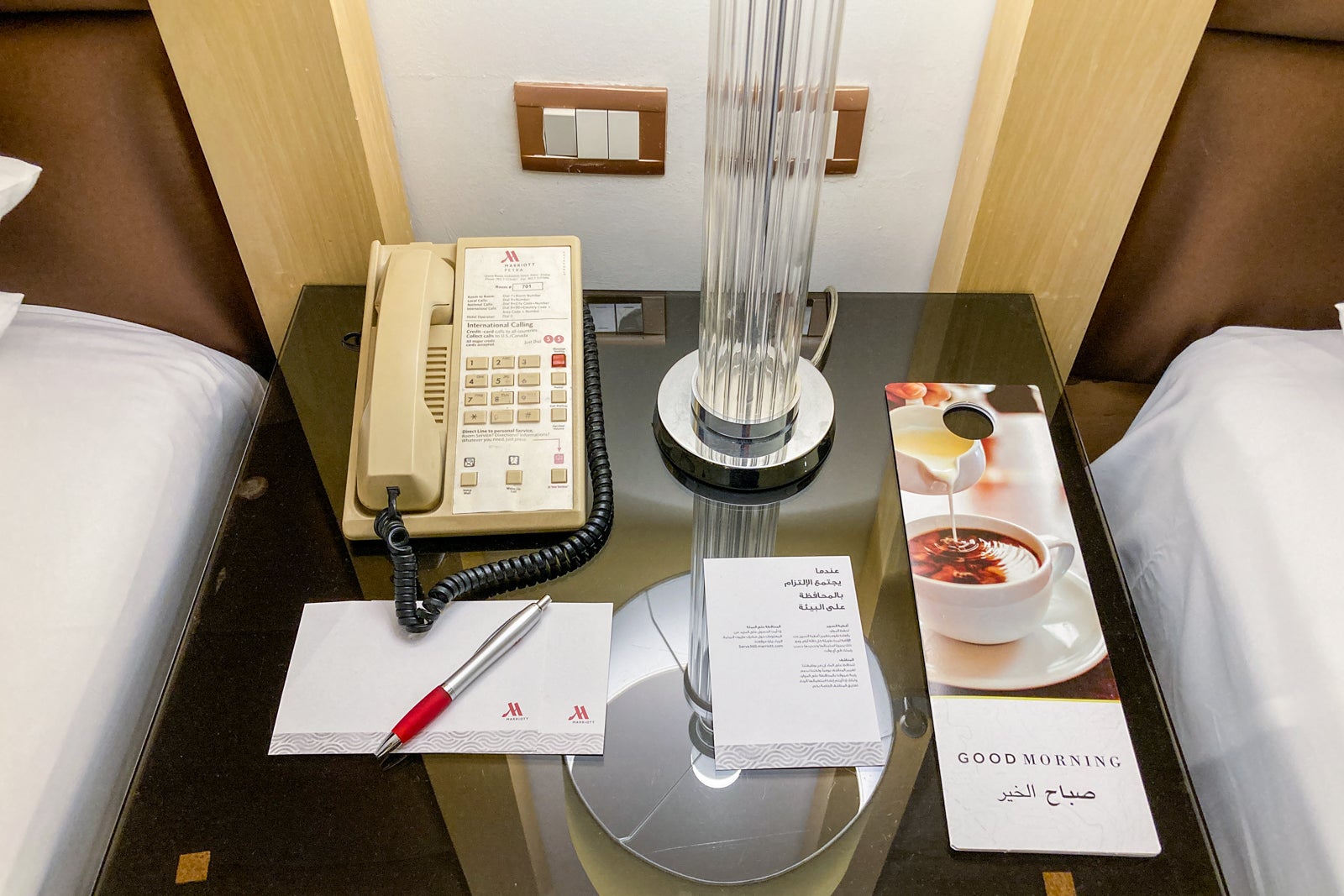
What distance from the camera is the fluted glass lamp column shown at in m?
0.51

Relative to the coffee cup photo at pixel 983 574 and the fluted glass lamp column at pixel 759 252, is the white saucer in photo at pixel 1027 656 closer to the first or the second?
the coffee cup photo at pixel 983 574

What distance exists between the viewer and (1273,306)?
32.6 inches

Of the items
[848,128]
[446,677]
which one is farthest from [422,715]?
[848,128]

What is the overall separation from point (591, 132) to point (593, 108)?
2cm

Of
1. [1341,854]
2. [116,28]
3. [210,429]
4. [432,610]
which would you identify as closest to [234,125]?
[116,28]

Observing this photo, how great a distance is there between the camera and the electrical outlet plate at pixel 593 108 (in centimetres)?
77

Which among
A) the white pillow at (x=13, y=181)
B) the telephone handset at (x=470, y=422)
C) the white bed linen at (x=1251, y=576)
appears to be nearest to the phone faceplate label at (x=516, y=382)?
the telephone handset at (x=470, y=422)

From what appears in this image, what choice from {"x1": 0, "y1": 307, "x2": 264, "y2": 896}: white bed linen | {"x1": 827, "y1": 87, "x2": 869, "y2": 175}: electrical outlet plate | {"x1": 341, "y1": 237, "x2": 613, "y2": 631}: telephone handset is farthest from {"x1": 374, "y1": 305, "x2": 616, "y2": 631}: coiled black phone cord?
{"x1": 827, "y1": 87, "x2": 869, "y2": 175}: electrical outlet plate

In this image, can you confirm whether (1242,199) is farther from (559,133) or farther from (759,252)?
(559,133)

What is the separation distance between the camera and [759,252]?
1.95 feet

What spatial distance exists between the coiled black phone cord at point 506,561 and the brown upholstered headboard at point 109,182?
375 mm

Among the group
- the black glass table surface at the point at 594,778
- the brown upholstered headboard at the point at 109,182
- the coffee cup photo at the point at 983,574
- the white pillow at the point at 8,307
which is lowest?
the black glass table surface at the point at 594,778

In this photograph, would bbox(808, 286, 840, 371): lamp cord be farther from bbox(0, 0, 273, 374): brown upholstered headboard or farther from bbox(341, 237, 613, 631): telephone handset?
bbox(0, 0, 273, 374): brown upholstered headboard

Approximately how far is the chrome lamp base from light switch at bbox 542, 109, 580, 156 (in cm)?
26
